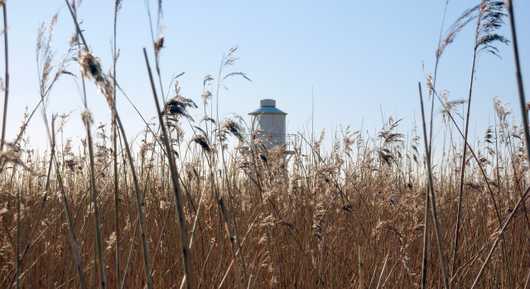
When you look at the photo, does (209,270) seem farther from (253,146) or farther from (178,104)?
(178,104)

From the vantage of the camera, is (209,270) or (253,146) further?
(253,146)

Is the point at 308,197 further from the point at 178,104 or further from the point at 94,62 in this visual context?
the point at 94,62

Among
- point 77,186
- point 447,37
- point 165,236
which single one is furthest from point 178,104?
point 77,186

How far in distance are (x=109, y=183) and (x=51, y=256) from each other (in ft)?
3.35

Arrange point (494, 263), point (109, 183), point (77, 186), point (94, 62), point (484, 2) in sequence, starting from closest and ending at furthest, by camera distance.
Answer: point (94, 62)
point (484, 2)
point (494, 263)
point (109, 183)
point (77, 186)

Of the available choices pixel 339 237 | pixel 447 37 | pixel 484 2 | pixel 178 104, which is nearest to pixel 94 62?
pixel 178 104

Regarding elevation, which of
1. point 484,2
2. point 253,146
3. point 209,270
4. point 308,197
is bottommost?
point 209,270

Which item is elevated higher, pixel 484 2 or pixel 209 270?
pixel 484 2

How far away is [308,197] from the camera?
9.08ft

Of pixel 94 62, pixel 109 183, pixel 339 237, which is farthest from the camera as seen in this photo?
pixel 109 183

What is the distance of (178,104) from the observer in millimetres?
1211

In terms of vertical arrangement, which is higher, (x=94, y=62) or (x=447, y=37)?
(x=447, y=37)

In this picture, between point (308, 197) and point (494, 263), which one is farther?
point (308, 197)

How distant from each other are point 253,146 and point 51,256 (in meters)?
0.94
